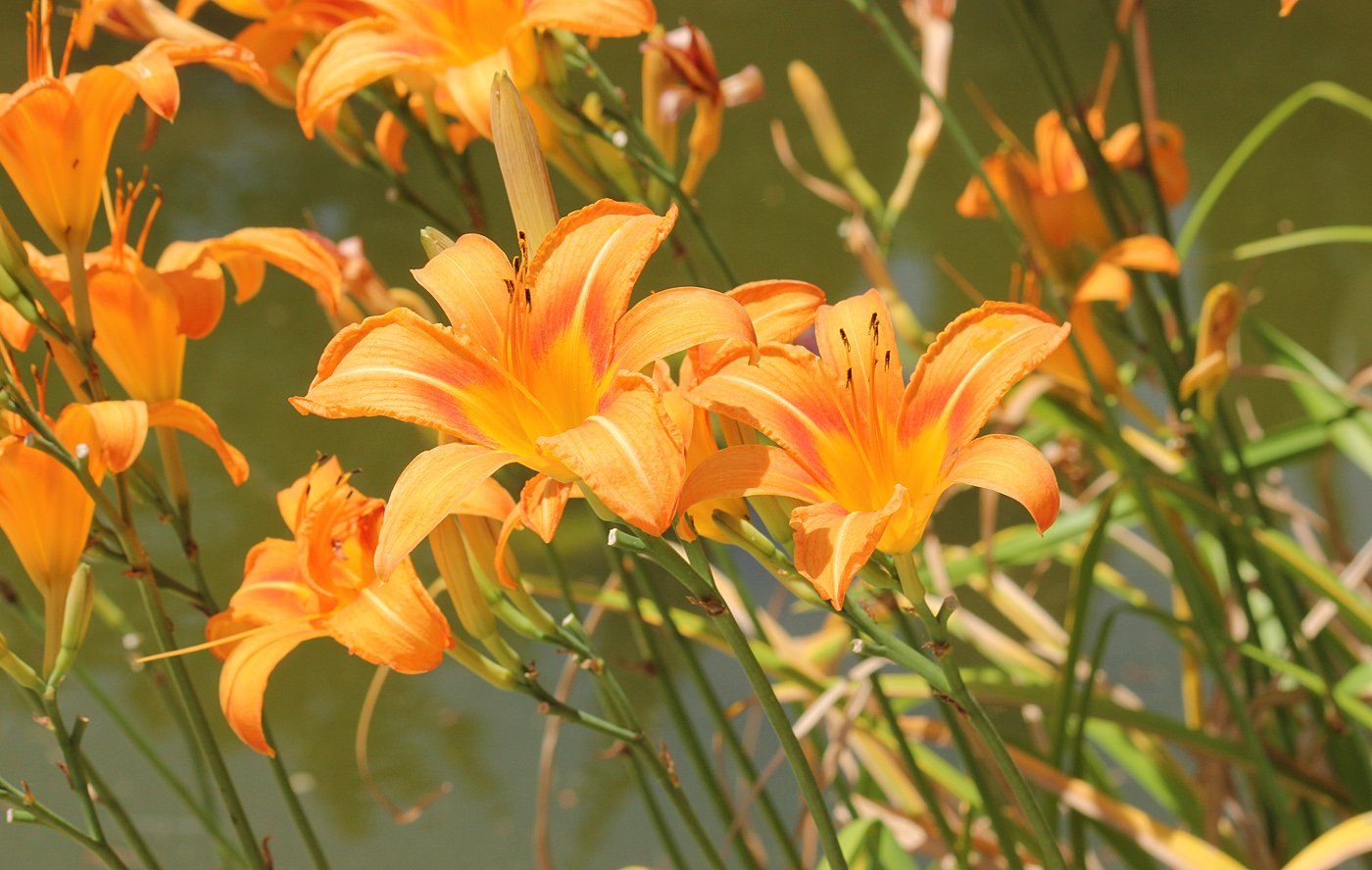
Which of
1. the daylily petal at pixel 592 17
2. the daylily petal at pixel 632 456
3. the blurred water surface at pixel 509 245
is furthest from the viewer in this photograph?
the blurred water surface at pixel 509 245

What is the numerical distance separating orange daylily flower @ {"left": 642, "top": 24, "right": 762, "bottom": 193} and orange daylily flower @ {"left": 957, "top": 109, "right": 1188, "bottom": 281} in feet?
0.42

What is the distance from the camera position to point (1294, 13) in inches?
45.9

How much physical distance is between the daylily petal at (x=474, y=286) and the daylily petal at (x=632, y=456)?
41mm

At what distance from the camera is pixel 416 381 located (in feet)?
0.61

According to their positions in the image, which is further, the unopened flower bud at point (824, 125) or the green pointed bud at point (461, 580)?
the unopened flower bud at point (824, 125)

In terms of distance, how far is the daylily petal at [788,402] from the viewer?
0.18 m

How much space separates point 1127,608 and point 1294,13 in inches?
41.0

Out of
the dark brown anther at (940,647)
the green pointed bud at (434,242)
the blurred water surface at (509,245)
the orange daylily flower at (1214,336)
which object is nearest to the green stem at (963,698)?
the dark brown anther at (940,647)

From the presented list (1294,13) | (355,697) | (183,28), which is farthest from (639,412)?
(1294,13)

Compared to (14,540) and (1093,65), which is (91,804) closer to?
(14,540)

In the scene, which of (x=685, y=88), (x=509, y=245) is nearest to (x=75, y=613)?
(x=685, y=88)

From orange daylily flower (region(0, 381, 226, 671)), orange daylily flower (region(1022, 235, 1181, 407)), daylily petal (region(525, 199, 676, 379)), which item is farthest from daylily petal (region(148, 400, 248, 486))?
orange daylily flower (region(1022, 235, 1181, 407))

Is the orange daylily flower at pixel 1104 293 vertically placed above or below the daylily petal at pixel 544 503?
below

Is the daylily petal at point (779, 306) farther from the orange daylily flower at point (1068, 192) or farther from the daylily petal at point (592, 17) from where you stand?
the orange daylily flower at point (1068, 192)
